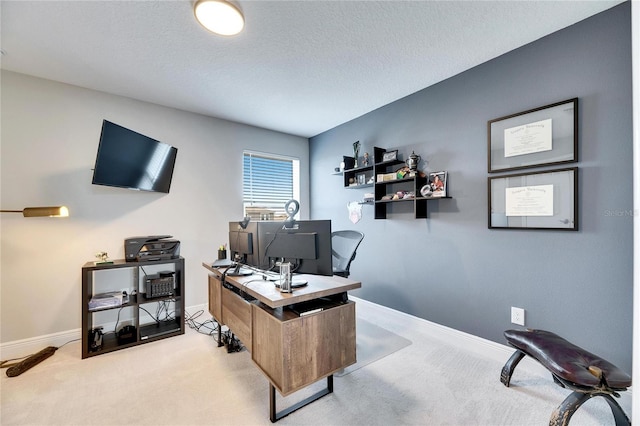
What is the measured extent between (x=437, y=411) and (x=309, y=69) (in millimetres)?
2819

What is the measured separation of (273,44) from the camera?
78.8 inches

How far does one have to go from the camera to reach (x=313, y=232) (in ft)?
5.26

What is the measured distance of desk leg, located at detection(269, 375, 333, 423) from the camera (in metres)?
1.49

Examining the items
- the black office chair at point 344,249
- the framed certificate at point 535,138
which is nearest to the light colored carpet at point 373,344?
the black office chair at point 344,249

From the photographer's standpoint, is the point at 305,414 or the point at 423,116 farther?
the point at 423,116

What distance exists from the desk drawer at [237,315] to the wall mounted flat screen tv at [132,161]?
155 cm

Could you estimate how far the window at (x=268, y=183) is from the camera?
3775 millimetres

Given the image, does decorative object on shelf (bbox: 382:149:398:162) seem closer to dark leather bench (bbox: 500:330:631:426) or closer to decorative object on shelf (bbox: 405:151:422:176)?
decorative object on shelf (bbox: 405:151:422:176)

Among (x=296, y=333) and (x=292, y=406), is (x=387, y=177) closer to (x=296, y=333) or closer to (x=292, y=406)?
(x=296, y=333)

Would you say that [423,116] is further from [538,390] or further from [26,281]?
[26,281]

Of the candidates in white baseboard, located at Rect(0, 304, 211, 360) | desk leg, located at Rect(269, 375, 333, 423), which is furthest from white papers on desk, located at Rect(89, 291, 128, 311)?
desk leg, located at Rect(269, 375, 333, 423)

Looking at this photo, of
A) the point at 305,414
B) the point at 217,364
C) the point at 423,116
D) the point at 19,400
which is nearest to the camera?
the point at 305,414

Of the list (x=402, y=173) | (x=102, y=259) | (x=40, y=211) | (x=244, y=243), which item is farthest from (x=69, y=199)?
(x=402, y=173)

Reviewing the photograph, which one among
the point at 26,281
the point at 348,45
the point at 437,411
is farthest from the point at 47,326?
the point at 348,45
